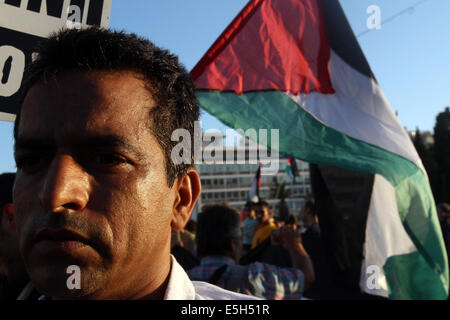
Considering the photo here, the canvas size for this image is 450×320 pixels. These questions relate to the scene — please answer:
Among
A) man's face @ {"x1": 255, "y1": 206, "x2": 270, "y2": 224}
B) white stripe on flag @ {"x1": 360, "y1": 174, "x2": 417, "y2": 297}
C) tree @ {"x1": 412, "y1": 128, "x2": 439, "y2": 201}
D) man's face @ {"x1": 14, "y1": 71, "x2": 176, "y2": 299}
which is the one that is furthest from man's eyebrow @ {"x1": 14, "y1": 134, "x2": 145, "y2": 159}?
tree @ {"x1": 412, "y1": 128, "x2": 439, "y2": 201}

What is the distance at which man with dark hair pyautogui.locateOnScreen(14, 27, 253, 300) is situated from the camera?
0.89 meters

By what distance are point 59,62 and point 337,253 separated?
324 cm

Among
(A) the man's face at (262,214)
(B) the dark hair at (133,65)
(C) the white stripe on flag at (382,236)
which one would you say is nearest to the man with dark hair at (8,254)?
(B) the dark hair at (133,65)

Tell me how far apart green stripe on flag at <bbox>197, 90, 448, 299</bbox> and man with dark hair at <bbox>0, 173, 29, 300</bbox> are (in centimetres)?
186

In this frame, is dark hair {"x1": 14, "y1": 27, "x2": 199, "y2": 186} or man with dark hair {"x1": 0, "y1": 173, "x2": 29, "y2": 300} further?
man with dark hair {"x1": 0, "y1": 173, "x2": 29, "y2": 300}

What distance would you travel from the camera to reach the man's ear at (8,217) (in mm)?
2262

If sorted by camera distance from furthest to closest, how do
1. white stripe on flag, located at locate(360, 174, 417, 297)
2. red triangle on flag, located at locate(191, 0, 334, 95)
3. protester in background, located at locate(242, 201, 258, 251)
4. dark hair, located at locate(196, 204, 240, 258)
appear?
protester in background, located at locate(242, 201, 258, 251), red triangle on flag, located at locate(191, 0, 334, 95), white stripe on flag, located at locate(360, 174, 417, 297), dark hair, located at locate(196, 204, 240, 258)

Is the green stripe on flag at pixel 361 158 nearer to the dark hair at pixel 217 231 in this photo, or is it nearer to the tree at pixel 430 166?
the dark hair at pixel 217 231

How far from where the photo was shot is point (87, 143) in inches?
37.7

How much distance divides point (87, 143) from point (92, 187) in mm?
112

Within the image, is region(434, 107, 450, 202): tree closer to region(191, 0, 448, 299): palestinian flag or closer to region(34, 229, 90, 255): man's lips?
region(191, 0, 448, 299): palestinian flag

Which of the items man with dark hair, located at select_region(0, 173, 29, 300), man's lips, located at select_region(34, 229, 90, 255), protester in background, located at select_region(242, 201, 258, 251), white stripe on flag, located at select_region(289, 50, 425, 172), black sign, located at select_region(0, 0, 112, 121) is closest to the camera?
man's lips, located at select_region(34, 229, 90, 255)

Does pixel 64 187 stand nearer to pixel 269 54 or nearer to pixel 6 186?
pixel 6 186
